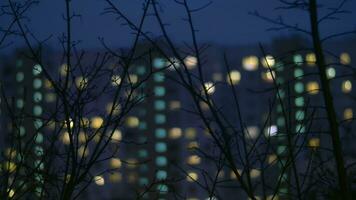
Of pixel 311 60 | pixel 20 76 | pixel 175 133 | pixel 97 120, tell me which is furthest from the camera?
pixel 175 133

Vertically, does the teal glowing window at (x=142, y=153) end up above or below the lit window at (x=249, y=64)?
below

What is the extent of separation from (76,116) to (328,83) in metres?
1.80

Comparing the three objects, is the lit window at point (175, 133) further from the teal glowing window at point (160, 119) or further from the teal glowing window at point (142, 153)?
the teal glowing window at point (142, 153)

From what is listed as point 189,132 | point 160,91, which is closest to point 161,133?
point 189,132

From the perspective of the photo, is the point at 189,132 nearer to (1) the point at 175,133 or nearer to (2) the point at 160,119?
(1) the point at 175,133

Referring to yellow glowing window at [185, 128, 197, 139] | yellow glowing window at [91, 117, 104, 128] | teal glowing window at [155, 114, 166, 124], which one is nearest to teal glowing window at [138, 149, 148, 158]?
teal glowing window at [155, 114, 166, 124]

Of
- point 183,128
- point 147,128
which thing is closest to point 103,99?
point 147,128

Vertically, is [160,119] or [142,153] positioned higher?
[160,119]

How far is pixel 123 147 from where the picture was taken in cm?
5988

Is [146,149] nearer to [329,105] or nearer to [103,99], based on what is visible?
[103,99]

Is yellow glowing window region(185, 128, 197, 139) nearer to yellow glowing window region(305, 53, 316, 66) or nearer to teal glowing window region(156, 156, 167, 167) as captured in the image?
teal glowing window region(156, 156, 167, 167)

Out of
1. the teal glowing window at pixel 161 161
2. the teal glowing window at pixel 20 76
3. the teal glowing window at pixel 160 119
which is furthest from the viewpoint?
the teal glowing window at pixel 160 119

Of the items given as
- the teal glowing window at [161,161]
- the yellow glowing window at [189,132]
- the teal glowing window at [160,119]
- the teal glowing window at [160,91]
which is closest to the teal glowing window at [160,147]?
the teal glowing window at [161,161]

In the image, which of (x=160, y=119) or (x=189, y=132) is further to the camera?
(x=189, y=132)
